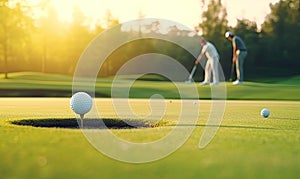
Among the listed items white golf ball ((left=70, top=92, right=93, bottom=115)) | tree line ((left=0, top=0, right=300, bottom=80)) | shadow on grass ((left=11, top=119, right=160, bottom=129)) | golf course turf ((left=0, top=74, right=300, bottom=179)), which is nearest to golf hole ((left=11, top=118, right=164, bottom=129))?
shadow on grass ((left=11, top=119, right=160, bottom=129))

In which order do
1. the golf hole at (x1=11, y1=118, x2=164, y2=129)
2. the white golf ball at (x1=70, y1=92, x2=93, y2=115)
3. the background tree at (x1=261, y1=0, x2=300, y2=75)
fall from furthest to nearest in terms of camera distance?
the background tree at (x1=261, y1=0, x2=300, y2=75) < the golf hole at (x1=11, y1=118, x2=164, y2=129) < the white golf ball at (x1=70, y1=92, x2=93, y2=115)

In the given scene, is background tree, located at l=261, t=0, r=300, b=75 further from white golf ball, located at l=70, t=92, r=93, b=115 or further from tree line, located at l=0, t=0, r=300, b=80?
white golf ball, located at l=70, t=92, r=93, b=115

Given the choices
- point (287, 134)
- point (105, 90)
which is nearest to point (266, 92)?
point (105, 90)

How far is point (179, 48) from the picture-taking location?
5331 cm

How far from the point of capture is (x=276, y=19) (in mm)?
54906

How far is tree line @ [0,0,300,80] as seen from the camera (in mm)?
52469

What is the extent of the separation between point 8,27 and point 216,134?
34558 millimetres

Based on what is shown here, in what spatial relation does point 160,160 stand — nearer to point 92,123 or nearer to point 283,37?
point 92,123

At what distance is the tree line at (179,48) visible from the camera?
172 ft

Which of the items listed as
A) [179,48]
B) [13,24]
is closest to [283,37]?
[179,48]

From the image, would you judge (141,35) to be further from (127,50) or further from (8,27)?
(8,27)

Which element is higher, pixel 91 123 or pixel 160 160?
pixel 160 160

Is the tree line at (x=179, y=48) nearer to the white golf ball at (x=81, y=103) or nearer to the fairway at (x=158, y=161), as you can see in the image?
the white golf ball at (x=81, y=103)

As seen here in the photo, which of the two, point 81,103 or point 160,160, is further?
point 81,103
